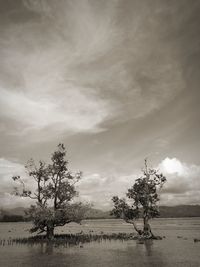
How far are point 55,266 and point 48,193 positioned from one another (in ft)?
79.4

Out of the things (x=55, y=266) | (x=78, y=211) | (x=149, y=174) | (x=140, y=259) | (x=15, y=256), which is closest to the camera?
(x=55, y=266)

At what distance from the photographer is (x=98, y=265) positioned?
28938 mm

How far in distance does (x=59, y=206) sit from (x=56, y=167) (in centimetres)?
684

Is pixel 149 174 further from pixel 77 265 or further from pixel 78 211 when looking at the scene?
pixel 77 265

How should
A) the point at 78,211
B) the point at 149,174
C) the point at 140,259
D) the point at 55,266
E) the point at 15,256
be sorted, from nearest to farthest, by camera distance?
the point at 55,266 → the point at 140,259 → the point at 15,256 → the point at 78,211 → the point at 149,174

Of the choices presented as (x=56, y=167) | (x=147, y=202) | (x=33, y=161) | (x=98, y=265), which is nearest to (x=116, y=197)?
(x=147, y=202)

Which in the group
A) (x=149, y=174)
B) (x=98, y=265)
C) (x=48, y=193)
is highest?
(x=149, y=174)

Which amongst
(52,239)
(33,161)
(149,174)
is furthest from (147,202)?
(33,161)

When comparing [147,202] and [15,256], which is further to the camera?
[147,202]

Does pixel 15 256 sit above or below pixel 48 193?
below

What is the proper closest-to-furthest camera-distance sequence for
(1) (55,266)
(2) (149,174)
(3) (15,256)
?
(1) (55,266)
(3) (15,256)
(2) (149,174)

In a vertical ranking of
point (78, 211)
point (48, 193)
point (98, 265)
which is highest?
point (48, 193)

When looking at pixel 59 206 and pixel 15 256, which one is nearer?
pixel 15 256

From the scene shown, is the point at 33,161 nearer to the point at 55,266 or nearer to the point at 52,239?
the point at 52,239
